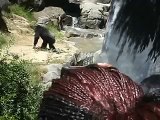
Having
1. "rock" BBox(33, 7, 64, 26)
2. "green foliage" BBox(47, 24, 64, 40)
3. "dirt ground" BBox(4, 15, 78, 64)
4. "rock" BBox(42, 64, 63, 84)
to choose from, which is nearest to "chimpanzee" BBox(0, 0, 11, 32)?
"dirt ground" BBox(4, 15, 78, 64)

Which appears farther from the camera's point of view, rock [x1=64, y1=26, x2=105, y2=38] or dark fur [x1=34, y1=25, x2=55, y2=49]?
rock [x1=64, y1=26, x2=105, y2=38]

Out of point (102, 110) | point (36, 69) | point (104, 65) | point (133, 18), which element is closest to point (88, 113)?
point (102, 110)

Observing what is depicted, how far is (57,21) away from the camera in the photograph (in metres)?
18.3

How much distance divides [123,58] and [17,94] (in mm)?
4278

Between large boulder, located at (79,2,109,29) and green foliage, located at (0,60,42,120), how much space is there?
11304 mm

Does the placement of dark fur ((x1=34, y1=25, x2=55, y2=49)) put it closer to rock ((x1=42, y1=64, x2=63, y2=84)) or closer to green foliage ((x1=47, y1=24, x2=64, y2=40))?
green foliage ((x1=47, y1=24, x2=64, y2=40))

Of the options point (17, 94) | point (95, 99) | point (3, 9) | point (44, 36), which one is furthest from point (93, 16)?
point (95, 99)

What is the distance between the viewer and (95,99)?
2.39 feet

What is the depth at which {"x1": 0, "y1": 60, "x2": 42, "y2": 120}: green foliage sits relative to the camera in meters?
7.12

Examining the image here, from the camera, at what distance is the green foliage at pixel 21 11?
17625 millimetres

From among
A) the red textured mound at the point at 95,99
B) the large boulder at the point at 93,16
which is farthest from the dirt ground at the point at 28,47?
the red textured mound at the point at 95,99

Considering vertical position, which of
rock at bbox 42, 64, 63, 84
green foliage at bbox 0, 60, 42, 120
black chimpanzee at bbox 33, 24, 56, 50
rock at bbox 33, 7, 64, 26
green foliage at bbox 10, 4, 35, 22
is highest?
green foliage at bbox 0, 60, 42, 120

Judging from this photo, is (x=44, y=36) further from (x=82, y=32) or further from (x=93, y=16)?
(x=93, y=16)

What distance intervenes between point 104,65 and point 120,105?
0.16m
